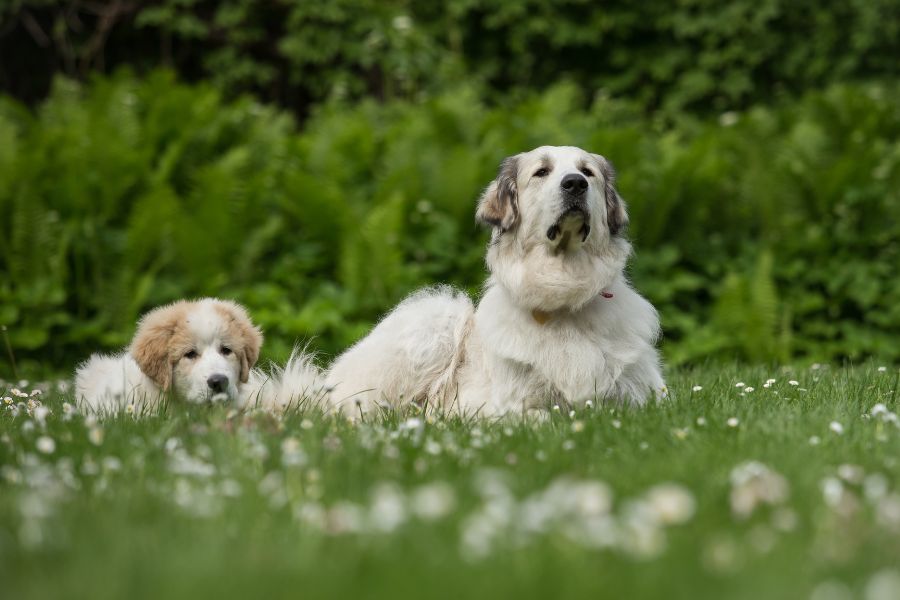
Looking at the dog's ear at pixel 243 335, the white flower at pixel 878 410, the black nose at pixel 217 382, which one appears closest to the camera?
the white flower at pixel 878 410

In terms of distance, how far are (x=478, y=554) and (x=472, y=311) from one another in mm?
3404

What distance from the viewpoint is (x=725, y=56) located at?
1130cm

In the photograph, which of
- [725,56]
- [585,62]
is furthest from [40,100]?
[725,56]

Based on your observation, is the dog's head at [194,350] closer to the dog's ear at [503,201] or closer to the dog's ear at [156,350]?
the dog's ear at [156,350]

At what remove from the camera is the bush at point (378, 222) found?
7781 millimetres

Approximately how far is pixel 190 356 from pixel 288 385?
0.56 metres

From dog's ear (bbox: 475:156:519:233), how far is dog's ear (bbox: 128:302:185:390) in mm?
1602

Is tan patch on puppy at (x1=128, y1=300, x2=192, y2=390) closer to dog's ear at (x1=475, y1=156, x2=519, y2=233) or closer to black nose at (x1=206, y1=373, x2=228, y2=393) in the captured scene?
black nose at (x1=206, y1=373, x2=228, y2=393)

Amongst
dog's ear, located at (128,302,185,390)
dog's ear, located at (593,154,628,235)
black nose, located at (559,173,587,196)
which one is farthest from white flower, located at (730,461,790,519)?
dog's ear, located at (128,302,185,390)

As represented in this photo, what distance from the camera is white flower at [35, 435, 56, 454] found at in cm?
344

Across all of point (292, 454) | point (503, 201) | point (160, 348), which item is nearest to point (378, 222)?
point (503, 201)

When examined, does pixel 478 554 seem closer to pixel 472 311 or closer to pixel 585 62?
pixel 472 311

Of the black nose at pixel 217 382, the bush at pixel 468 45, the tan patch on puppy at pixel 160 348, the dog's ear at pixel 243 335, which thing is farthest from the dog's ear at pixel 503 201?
the bush at pixel 468 45

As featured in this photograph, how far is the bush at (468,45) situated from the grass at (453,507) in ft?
24.9
